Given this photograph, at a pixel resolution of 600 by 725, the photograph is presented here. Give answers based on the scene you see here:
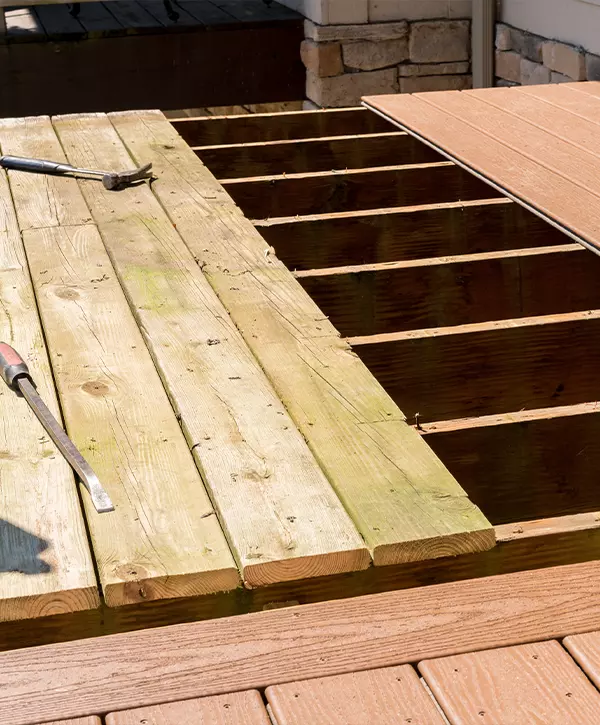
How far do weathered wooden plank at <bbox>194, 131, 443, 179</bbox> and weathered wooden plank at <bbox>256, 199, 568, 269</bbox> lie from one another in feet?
2.27

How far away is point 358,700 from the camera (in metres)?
1.58

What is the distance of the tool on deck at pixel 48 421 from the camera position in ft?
6.34

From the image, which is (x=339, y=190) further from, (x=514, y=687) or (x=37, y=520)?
(x=514, y=687)

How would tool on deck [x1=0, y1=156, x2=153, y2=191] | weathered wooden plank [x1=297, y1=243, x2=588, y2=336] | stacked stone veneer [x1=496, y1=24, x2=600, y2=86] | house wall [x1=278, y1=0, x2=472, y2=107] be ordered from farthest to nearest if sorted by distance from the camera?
house wall [x1=278, y1=0, x2=472, y2=107], stacked stone veneer [x1=496, y1=24, x2=600, y2=86], tool on deck [x1=0, y1=156, x2=153, y2=191], weathered wooden plank [x1=297, y1=243, x2=588, y2=336]

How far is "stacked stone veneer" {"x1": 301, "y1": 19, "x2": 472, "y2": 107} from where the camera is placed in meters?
6.45

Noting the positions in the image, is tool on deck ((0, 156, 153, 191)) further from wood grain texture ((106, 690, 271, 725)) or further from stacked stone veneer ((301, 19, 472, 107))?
stacked stone veneer ((301, 19, 472, 107))

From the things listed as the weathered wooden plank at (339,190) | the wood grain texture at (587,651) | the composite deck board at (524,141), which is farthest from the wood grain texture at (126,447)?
the composite deck board at (524,141)

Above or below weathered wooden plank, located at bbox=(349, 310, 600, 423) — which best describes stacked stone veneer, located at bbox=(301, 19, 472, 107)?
above

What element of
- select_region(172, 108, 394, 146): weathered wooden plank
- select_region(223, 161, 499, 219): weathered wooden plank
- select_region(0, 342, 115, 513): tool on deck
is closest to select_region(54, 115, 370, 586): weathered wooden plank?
select_region(0, 342, 115, 513): tool on deck

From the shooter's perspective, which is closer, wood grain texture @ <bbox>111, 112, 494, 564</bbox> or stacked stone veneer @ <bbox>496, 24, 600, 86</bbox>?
wood grain texture @ <bbox>111, 112, 494, 564</bbox>

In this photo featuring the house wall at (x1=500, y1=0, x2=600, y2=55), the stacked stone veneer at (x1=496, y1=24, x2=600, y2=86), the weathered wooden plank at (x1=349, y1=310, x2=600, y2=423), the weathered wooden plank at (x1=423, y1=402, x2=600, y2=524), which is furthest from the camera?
the stacked stone veneer at (x1=496, y1=24, x2=600, y2=86)

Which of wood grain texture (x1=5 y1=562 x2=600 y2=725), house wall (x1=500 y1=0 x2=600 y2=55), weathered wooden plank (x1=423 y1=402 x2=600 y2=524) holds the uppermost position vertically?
house wall (x1=500 y1=0 x2=600 y2=55)

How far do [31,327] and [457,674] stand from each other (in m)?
1.46

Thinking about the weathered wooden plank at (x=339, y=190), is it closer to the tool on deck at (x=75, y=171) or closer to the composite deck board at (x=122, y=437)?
the tool on deck at (x=75, y=171)
